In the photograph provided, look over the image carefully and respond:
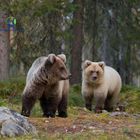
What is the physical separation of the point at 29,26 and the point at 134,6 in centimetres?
613

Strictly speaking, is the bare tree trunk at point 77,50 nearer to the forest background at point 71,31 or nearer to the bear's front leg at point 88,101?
the forest background at point 71,31

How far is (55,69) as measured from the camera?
10328 millimetres

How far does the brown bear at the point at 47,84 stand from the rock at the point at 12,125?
2.02m

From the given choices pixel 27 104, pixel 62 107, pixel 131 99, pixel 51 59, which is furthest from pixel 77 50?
pixel 27 104

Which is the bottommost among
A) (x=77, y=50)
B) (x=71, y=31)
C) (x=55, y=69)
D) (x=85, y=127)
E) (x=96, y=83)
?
(x=85, y=127)

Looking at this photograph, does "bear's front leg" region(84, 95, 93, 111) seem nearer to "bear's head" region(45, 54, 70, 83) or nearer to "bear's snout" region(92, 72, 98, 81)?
"bear's snout" region(92, 72, 98, 81)

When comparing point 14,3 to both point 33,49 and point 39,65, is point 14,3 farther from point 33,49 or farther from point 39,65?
point 33,49

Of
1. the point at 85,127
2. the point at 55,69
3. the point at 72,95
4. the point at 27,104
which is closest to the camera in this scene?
the point at 85,127

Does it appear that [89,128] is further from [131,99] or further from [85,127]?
[131,99]

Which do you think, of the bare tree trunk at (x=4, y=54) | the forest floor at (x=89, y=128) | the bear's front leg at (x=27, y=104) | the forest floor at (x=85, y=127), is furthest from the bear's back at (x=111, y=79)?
the bare tree trunk at (x=4, y=54)

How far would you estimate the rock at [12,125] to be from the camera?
7617mm

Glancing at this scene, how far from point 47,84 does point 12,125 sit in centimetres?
260

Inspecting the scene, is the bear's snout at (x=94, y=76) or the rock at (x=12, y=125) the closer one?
the rock at (x=12, y=125)

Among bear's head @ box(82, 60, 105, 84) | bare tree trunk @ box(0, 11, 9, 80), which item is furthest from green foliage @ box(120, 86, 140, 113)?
bare tree trunk @ box(0, 11, 9, 80)
